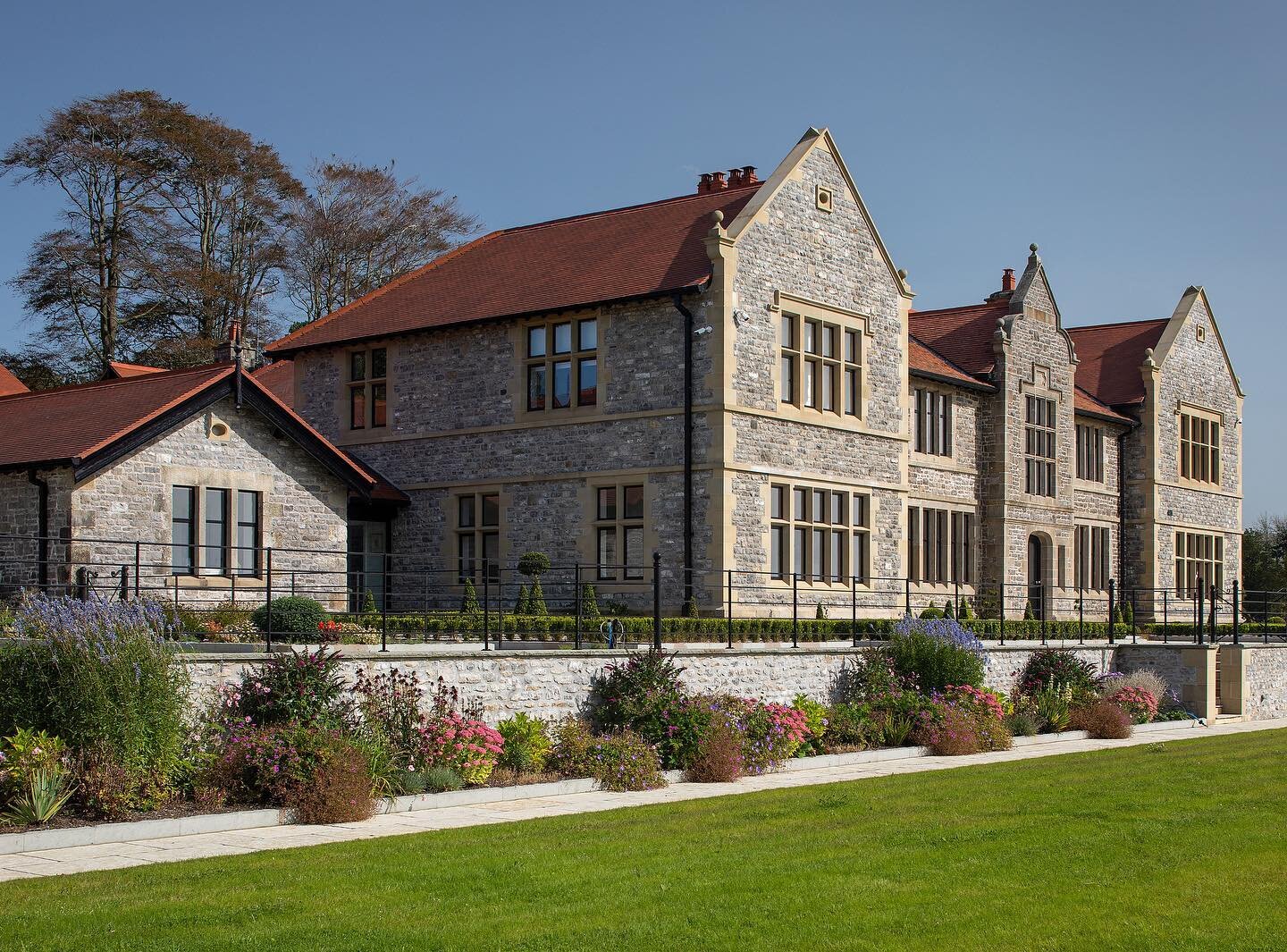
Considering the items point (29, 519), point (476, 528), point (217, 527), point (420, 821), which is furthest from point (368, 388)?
point (420, 821)

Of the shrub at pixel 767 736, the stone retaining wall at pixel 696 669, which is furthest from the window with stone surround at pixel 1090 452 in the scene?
the shrub at pixel 767 736

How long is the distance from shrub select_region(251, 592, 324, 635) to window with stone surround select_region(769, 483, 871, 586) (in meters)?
9.30

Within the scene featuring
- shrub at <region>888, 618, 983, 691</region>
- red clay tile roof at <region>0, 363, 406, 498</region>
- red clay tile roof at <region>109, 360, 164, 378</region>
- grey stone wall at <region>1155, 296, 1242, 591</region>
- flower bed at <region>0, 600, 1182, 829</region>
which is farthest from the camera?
grey stone wall at <region>1155, 296, 1242, 591</region>

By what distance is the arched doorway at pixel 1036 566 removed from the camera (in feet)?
122

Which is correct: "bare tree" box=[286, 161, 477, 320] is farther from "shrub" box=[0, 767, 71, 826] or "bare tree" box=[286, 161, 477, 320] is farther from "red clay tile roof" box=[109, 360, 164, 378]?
"shrub" box=[0, 767, 71, 826]

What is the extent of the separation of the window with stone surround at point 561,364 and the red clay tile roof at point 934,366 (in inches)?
302

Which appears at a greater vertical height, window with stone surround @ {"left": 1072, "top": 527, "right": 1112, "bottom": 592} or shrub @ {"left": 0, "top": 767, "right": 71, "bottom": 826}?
window with stone surround @ {"left": 1072, "top": 527, "right": 1112, "bottom": 592}

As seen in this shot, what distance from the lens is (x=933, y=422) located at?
34.7 meters

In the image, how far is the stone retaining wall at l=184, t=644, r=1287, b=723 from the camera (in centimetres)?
1680

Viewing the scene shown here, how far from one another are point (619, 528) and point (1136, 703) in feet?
32.4

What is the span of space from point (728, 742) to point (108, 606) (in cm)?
757

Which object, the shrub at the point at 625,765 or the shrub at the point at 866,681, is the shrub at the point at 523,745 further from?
the shrub at the point at 866,681

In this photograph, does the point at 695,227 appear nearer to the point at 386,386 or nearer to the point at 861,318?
the point at 861,318

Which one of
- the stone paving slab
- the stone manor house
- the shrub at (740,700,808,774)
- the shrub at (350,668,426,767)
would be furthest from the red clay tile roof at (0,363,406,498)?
the stone paving slab
